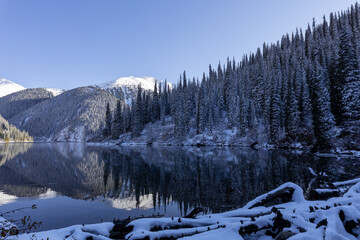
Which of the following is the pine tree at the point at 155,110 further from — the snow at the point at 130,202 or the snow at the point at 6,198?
the snow at the point at 130,202

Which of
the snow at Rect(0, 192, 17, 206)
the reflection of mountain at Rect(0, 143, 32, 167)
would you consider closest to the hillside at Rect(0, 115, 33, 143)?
the reflection of mountain at Rect(0, 143, 32, 167)

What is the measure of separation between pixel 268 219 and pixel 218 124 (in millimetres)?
87497

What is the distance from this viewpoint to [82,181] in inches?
846

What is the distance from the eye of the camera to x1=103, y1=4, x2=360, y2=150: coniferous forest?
39.8m

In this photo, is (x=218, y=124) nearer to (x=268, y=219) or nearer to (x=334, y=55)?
(x=334, y=55)

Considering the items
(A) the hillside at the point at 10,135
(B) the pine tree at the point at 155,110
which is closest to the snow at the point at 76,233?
(B) the pine tree at the point at 155,110

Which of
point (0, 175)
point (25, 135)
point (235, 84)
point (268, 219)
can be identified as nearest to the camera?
point (268, 219)

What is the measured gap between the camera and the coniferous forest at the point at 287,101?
39.8m

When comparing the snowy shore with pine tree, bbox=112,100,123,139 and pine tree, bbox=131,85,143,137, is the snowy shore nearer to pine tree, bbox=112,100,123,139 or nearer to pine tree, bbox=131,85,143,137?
pine tree, bbox=131,85,143,137

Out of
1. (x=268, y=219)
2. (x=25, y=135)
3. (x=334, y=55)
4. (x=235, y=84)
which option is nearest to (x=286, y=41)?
(x=235, y=84)

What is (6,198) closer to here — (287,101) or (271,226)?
(271,226)

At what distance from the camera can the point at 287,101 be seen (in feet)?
194

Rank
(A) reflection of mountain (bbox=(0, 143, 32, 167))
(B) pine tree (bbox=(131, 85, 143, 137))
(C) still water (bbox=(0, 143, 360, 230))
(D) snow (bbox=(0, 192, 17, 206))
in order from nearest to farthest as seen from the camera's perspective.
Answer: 1. (C) still water (bbox=(0, 143, 360, 230))
2. (D) snow (bbox=(0, 192, 17, 206))
3. (A) reflection of mountain (bbox=(0, 143, 32, 167))
4. (B) pine tree (bbox=(131, 85, 143, 137))

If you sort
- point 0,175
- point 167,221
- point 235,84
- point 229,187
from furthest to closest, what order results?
point 235,84, point 0,175, point 229,187, point 167,221
